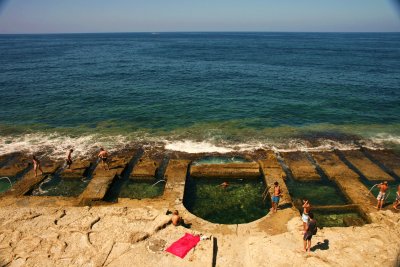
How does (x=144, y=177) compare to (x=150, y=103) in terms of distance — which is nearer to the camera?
(x=144, y=177)

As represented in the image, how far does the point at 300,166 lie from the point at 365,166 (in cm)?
467

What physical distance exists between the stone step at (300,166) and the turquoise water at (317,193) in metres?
0.40

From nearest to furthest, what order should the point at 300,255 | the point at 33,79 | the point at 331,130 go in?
1. the point at 300,255
2. the point at 331,130
3. the point at 33,79

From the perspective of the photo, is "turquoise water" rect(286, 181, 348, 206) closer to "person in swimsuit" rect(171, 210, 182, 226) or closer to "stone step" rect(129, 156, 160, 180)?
"person in swimsuit" rect(171, 210, 182, 226)

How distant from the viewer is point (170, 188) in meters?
17.4

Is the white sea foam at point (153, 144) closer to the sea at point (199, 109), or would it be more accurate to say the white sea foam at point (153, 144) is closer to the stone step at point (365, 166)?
the sea at point (199, 109)

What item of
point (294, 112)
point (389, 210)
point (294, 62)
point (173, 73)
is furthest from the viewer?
point (294, 62)

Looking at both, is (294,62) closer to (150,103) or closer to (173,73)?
(173,73)

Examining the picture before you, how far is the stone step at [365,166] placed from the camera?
19.0 m

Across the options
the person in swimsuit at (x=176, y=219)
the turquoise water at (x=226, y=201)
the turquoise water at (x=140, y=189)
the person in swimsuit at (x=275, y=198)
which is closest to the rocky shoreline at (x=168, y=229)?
the person in swimsuit at (x=176, y=219)

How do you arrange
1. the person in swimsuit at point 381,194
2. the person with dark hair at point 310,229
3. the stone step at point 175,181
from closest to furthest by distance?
the person with dark hair at point 310,229 → the person in swimsuit at point 381,194 → the stone step at point 175,181

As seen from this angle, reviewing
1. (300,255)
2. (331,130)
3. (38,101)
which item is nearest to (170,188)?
(300,255)

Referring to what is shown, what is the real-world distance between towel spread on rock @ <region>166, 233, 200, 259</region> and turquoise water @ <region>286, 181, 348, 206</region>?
7.17m

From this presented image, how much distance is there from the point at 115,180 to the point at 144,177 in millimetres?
1899
